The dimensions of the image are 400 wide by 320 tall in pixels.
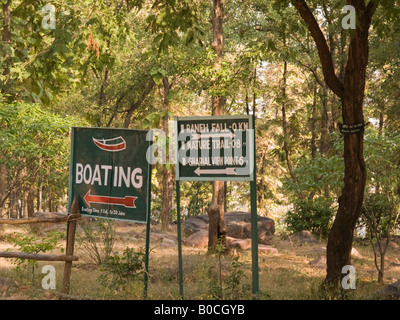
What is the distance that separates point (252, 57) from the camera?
1691 centimetres

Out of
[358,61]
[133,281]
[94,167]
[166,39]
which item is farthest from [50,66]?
[358,61]

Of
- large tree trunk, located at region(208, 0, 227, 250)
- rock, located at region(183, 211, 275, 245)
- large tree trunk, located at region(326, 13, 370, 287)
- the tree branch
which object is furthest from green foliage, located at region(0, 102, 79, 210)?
rock, located at region(183, 211, 275, 245)

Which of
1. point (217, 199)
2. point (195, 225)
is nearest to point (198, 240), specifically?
point (217, 199)

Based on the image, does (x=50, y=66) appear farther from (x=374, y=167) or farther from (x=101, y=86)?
(x=101, y=86)

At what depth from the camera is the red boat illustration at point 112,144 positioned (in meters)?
8.84

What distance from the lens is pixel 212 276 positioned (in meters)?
10.8

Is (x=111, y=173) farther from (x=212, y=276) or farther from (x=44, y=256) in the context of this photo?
(x=212, y=276)

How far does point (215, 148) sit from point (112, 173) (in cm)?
184

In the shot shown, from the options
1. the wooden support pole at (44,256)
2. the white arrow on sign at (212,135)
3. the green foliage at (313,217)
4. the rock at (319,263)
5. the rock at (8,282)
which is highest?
the white arrow on sign at (212,135)

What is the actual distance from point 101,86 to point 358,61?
2036cm
